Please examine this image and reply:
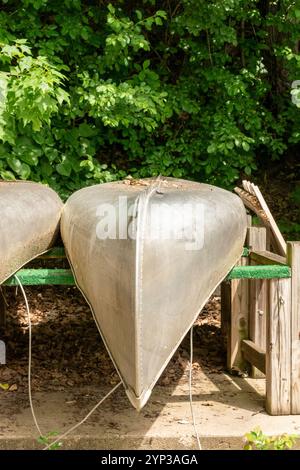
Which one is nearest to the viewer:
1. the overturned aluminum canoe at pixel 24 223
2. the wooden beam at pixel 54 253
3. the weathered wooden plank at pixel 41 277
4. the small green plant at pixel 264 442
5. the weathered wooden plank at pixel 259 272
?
the small green plant at pixel 264 442

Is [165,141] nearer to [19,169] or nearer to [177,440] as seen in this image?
[19,169]

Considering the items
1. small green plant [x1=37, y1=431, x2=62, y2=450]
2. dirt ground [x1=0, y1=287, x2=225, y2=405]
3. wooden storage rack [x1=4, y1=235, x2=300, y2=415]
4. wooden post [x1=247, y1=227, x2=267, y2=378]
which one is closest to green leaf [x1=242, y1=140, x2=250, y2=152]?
dirt ground [x1=0, y1=287, x2=225, y2=405]

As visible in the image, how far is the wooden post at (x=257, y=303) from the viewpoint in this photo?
180 inches

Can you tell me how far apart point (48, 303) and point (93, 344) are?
1109 mm

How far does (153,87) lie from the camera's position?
21.1ft

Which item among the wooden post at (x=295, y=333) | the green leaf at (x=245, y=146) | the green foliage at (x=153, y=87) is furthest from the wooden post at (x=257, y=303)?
the green leaf at (x=245, y=146)

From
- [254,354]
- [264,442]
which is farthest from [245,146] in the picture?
[264,442]

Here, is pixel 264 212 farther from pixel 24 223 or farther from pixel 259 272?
pixel 24 223

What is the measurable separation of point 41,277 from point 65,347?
6.13ft

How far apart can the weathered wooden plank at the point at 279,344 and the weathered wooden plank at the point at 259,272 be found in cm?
5

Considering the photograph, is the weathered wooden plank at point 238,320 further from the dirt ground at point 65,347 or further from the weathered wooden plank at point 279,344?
the weathered wooden plank at point 279,344

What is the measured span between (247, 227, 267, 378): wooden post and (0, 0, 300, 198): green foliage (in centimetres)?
150

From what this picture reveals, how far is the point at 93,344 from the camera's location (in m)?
5.51
